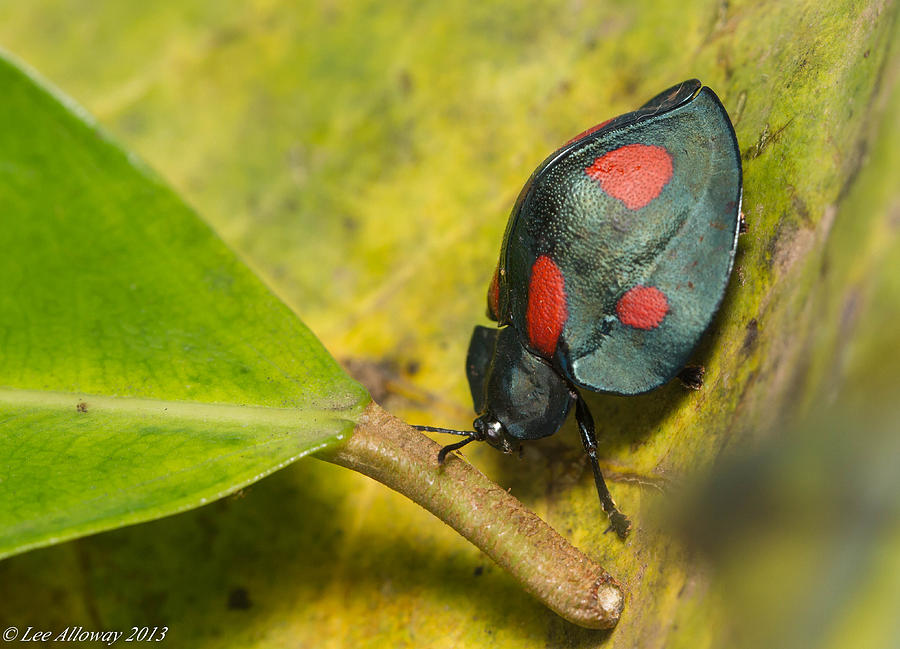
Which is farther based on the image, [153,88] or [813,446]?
[153,88]

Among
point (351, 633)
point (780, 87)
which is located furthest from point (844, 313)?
point (351, 633)

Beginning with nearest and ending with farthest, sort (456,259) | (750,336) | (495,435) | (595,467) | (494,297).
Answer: (750,336)
(595,467)
(495,435)
(494,297)
(456,259)

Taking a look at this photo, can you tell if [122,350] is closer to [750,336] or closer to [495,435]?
[495,435]

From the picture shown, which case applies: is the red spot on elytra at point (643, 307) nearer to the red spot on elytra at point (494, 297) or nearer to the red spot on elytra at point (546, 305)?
the red spot on elytra at point (546, 305)

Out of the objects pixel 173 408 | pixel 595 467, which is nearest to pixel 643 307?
pixel 595 467

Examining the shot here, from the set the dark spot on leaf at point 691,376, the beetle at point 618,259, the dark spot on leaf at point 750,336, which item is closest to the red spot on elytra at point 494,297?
the beetle at point 618,259

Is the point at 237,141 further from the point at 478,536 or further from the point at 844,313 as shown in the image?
the point at 844,313

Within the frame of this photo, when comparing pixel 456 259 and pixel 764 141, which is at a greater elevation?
pixel 764 141
